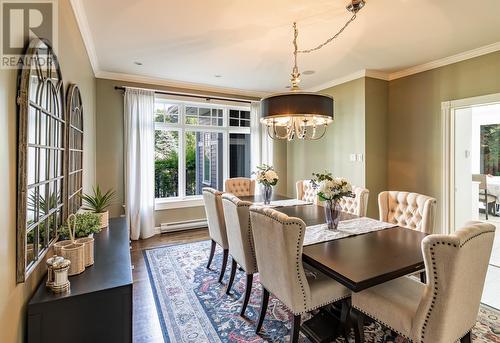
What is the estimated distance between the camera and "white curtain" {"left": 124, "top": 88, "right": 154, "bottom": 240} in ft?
13.8

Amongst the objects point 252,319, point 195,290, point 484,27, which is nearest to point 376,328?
point 252,319

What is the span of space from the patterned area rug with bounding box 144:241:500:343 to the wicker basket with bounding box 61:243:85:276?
91cm

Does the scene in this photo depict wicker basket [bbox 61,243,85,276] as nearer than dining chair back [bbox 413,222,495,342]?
No

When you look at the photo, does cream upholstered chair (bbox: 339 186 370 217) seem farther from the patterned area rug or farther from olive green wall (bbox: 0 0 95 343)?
olive green wall (bbox: 0 0 95 343)

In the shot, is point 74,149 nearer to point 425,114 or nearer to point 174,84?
point 174,84

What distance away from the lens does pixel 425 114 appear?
3779 mm

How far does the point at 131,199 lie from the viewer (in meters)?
4.23

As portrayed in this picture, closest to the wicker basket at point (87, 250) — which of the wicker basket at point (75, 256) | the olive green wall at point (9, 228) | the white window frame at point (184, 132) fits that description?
the wicker basket at point (75, 256)

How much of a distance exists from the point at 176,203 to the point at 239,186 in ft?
4.49

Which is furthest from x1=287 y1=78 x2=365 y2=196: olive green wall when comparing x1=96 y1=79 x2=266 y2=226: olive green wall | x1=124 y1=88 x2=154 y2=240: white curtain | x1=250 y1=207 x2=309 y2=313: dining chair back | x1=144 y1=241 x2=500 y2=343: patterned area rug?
x1=96 y1=79 x2=266 y2=226: olive green wall

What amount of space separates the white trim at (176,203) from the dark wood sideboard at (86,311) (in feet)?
10.3

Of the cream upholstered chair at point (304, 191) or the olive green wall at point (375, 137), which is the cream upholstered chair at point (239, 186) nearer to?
the cream upholstered chair at point (304, 191)

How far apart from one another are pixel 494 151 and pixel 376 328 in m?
4.66

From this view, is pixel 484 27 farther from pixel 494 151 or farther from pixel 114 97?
pixel 114 97
